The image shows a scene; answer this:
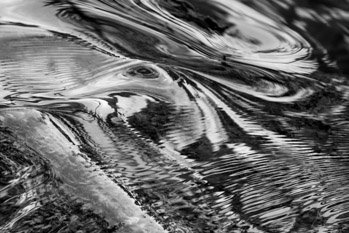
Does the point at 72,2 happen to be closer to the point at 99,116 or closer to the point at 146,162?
the point at 99,116

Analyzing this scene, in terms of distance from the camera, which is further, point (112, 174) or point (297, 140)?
point (297, 140)

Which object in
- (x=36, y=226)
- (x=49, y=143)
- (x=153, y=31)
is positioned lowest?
(x=36, y=226)

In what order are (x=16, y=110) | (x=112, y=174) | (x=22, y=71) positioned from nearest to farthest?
(x=112, y=174)
(x=16, y=110)
(x=22, y=71)

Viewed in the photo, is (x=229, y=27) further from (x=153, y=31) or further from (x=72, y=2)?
(x=72, y=2)

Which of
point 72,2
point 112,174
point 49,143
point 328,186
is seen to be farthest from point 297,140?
point 72,2

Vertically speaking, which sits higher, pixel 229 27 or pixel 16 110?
pixel 229 27

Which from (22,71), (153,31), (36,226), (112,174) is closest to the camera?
(36,226)

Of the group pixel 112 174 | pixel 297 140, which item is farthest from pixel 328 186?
pixel 112 174
